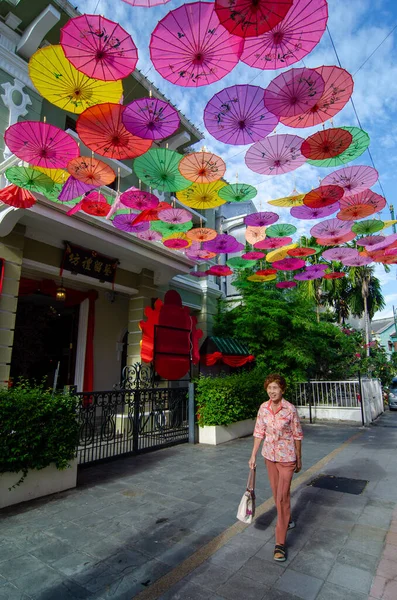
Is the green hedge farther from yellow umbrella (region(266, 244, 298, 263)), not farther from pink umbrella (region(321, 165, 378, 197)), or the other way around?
pink umbrella (region(321, 165, 378, 197))

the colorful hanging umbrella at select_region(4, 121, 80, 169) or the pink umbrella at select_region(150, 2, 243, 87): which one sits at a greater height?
the pink umbrella at select_region(150, 2, 243, 87)

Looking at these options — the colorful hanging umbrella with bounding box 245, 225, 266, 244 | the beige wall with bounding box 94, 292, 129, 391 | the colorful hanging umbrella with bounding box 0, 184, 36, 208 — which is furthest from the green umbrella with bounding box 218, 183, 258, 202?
the beige wall with bounding box 94, 292, 129, 391

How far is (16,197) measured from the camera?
6438 millimetres

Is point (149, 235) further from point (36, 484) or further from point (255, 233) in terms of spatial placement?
point (36, 484)

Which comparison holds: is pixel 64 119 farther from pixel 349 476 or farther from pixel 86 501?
pixel 349 476

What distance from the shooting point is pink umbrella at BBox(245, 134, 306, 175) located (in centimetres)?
543

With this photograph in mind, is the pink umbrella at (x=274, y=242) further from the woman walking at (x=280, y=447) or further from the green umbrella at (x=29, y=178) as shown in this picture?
the woman walking at (x=280, y=447)

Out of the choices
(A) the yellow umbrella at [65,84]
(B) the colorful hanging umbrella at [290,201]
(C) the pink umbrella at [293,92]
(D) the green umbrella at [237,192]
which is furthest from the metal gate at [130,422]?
(C) the pink umbrella at [293,92]

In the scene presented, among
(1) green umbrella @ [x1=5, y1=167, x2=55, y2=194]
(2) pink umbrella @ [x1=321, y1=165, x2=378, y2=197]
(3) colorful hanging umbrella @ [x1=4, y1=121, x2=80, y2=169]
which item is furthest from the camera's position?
(1) green umbrella @ [x1=5, y1=167, x2=55, y2=194]

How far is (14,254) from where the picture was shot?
775cm

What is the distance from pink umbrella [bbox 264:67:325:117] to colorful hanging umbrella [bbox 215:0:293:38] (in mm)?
816

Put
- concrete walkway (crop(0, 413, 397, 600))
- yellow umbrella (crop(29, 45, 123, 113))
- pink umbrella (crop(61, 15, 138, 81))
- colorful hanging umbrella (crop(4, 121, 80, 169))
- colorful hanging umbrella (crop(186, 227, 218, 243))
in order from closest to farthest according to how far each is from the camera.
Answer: concrete walkway (crop(0, 413, 397, 600)), pink umbrella (crop(61, 15, 138, 81)), yellow umbrella (crop(29, 45, 123, 113)), colorful hanging umbrella (crop(4, 121, 80, 169)), colorful hanging umbrella (crop(186, 227, 218, 243))

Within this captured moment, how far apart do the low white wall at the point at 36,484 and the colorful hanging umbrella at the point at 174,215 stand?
4.99 metres

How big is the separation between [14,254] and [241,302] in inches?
382
